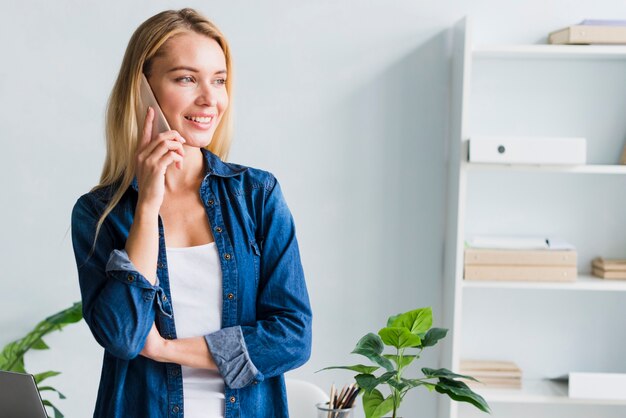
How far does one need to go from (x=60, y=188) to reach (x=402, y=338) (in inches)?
76.6

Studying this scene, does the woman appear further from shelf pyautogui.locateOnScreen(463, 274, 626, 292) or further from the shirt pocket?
shelf pyautogui.locateOnScreen(463, 274, 626, 292)

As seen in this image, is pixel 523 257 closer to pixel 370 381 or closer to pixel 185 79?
pixel 370 381

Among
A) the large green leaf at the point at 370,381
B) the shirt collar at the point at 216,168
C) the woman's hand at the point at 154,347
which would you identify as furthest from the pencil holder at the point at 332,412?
the shirt collar at the point at 216,168

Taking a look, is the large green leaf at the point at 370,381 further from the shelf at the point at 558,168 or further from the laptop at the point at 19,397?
the shelf at the point at 558,168

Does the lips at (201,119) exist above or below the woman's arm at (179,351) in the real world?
above

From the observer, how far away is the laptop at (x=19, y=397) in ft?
4.05

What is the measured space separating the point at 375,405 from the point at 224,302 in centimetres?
40

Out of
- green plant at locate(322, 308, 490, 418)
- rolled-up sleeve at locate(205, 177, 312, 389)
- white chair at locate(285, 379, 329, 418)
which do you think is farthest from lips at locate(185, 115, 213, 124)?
white chair at locate(285, 379, 329, 418)

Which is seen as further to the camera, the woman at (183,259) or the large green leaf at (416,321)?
the large green leaf at (416,321)

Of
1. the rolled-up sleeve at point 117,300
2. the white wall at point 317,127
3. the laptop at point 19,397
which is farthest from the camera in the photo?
the white wall at point 317,127

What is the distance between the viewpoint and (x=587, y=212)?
3.16 metres

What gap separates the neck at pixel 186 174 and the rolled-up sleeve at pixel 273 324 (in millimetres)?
139

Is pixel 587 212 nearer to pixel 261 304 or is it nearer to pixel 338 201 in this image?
pixel 338 201

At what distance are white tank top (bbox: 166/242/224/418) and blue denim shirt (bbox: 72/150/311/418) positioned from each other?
1cm
